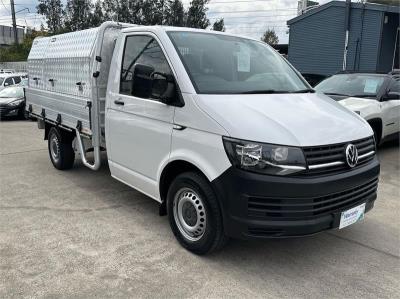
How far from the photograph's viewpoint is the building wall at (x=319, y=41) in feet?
62.2

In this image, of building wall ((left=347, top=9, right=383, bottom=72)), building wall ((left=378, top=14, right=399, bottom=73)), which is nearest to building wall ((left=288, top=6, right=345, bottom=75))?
building wall ((left=347, top=9, right=383, bottom=72))

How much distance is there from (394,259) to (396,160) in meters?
4.63

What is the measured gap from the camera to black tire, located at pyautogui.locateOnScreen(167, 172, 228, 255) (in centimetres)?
365

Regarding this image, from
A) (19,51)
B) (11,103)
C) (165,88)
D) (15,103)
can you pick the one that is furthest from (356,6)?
(19,51)

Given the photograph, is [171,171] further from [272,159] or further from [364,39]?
[364,39]

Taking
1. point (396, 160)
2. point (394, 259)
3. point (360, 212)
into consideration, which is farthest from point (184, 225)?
point (396, 160)

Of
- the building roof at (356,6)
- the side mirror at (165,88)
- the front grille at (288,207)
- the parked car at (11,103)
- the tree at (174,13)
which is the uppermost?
the tree at (174,13)

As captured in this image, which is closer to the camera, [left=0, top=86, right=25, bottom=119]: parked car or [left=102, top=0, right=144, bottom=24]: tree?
[left=0, top=86, right=25, bottom=119]: parked car

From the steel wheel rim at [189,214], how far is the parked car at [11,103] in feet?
40.9

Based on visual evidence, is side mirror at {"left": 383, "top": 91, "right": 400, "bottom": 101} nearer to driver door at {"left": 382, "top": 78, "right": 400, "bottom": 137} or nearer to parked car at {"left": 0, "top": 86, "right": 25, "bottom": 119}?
driver door at {"left": 382, "top": 78, "right": 400, "bottom": 137}

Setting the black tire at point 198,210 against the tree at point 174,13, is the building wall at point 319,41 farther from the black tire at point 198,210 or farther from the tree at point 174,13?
the tree at point 174,13

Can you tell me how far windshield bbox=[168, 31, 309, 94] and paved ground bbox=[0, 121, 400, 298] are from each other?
157cm

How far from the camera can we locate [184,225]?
4.12 meters

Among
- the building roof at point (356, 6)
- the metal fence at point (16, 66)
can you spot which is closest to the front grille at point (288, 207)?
the building roof at point (356, 6)
